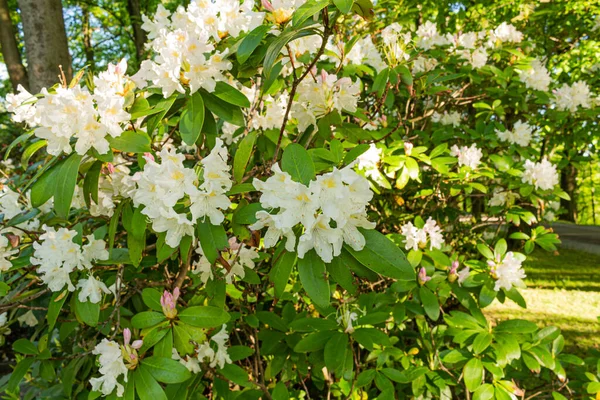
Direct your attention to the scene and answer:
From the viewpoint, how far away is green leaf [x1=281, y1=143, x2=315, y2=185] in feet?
3.13

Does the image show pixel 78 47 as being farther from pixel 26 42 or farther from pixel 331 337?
pixel 331 337

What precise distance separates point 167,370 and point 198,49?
880mm

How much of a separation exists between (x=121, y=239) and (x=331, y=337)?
0.95 metres

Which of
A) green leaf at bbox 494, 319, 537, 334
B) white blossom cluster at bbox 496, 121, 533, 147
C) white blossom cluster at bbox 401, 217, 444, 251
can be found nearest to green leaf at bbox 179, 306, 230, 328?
white blossom cluster at bbox 401, 217, 444, 251

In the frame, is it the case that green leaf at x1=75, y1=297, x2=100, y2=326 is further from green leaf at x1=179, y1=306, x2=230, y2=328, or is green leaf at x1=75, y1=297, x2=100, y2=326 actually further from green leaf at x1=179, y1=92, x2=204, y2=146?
green leaf at x1=179, y1=92, x2=204, y2=146

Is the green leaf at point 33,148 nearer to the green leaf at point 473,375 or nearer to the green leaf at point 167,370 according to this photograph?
the green leaf at point 167,370

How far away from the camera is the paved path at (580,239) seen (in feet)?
27.8

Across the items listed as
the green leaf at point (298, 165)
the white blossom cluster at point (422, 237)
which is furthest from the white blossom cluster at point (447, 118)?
the green leaf at point (298, 165)

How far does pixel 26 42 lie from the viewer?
2.73m

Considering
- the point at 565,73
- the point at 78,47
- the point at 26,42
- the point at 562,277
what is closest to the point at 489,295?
the point at 565,73

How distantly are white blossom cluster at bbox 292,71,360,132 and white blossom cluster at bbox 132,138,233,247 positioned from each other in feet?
1.65

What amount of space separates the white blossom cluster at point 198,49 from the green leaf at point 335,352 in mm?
975

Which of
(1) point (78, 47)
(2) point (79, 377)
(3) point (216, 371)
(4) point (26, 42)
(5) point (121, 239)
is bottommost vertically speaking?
(2) point (79, 377)

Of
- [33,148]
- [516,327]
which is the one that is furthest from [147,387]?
[516,327]
